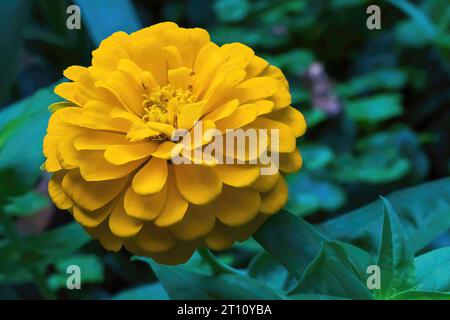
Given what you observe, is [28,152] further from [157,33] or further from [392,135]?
[392,135]

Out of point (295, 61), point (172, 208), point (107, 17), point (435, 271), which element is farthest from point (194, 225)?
point (295, 61)

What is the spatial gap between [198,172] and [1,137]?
0.66 feet

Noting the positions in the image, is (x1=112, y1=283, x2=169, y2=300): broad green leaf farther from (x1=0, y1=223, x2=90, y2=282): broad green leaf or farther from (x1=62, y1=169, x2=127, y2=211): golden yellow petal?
(x1=62, y1=169, x2=127, y2=211): golden yellow petal

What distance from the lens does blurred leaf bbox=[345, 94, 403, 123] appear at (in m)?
0.85

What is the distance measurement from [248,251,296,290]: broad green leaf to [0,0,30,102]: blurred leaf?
0.37 meters

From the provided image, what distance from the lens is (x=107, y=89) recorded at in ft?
1.10

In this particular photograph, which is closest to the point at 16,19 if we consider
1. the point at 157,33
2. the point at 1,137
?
the point at 1,137

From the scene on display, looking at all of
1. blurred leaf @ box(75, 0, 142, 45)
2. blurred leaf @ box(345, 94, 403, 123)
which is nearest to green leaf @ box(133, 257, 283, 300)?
blurred leaf @ box(75, 0, 142, 45)

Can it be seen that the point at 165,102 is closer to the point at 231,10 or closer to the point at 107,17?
the point at 107,17

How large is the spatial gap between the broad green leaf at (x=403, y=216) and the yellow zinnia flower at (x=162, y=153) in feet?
0.40

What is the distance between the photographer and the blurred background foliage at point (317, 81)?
70 cm

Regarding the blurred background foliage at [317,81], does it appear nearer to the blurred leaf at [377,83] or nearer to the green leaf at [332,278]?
the blurred leaf at [377,83]

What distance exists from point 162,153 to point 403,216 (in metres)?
0.19

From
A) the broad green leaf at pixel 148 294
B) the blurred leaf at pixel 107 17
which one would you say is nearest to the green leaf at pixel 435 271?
the broad green leaf at pixel 148 294
